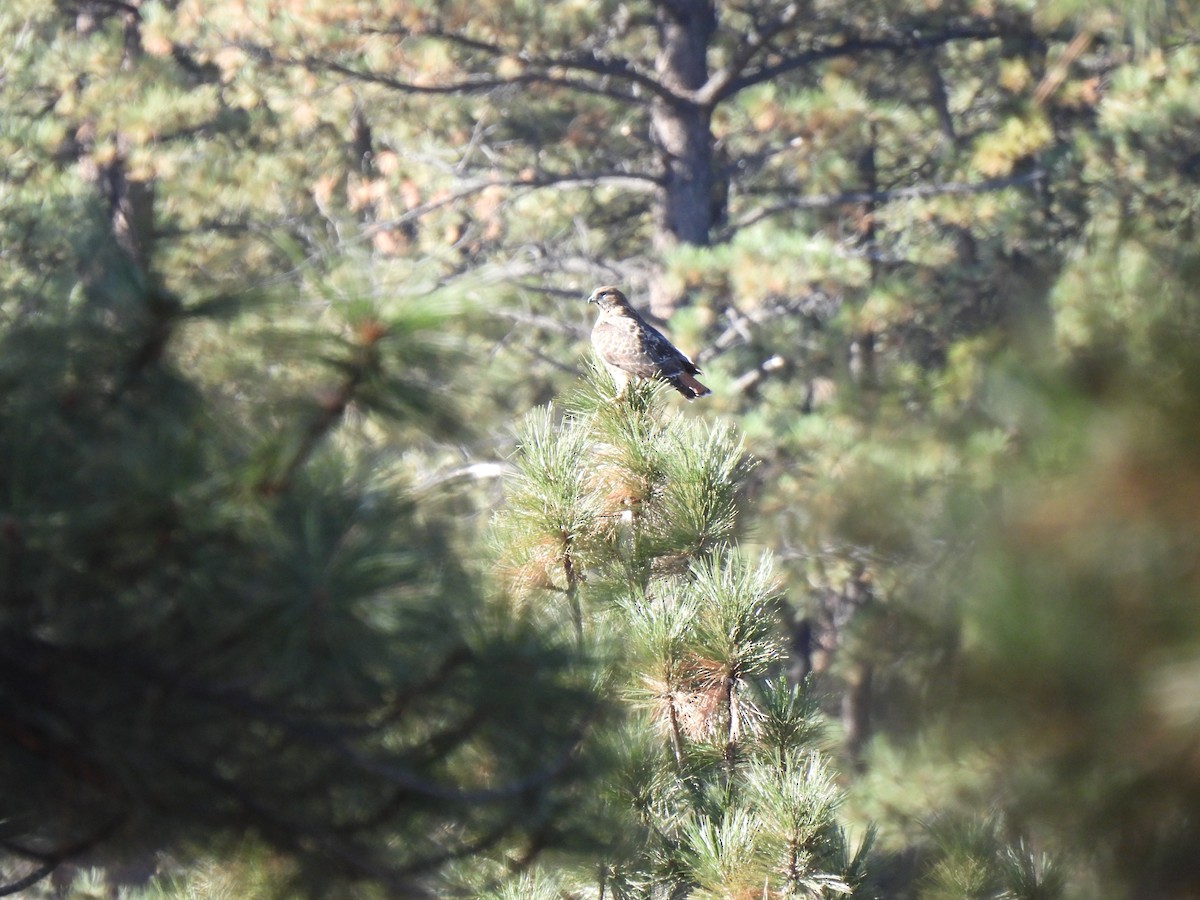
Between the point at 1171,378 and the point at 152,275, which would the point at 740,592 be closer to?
the point at 152,275

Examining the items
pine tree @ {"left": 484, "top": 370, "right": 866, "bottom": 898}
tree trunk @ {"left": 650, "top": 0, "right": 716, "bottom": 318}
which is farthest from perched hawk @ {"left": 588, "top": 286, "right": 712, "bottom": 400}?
tree trunk @ {"left": 650, "top": 0, "right": 716, "bottom": 318}

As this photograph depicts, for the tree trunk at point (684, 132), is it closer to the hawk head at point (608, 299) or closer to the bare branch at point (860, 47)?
the bare branch at point (860, 47)

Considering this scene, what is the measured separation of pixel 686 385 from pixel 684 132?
4914mm

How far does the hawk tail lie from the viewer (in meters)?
6.01

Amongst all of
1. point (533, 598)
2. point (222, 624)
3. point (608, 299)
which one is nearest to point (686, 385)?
point (608, 299)

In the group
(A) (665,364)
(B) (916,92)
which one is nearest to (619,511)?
(A) (665,364)

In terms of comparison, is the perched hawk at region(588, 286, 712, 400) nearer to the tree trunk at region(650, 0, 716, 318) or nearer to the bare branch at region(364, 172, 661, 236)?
the bare branch at region(364, 172, 661, 236)

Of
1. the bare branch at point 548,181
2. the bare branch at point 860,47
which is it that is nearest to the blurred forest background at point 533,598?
the bare branch at point 548,181

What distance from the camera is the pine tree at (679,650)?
10.9 feet

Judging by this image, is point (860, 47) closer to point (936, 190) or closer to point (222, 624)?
point (936, 190)

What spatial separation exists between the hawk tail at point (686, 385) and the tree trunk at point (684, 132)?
396 centimetres

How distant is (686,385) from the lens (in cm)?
637

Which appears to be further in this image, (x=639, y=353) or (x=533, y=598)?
(x=639, y=353)

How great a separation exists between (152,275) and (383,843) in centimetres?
94
